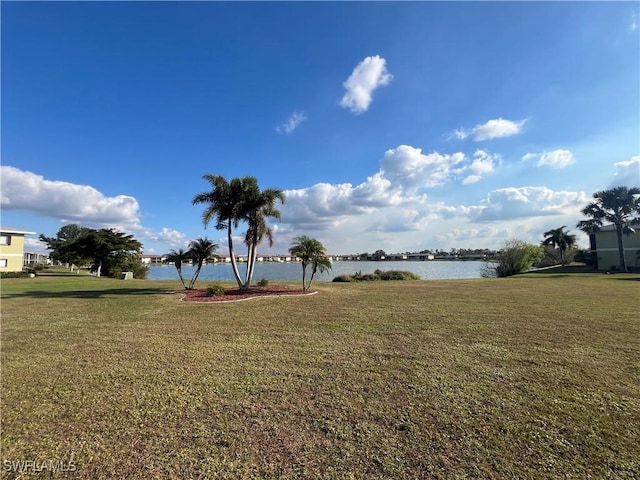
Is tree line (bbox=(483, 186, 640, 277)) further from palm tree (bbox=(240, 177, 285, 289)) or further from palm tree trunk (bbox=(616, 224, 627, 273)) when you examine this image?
palm tree (bbox=(240, 177, 285, 289))

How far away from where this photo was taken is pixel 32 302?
12.1 m

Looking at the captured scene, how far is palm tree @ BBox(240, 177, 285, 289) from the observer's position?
54.7ft

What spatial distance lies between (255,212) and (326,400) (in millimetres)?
14145

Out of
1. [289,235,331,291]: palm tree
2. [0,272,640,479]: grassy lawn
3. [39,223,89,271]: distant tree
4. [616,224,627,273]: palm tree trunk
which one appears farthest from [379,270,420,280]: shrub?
[39,223,89,271]: distant tree

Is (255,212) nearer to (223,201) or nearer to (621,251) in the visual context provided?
(223,201)

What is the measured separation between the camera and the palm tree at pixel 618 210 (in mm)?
32219

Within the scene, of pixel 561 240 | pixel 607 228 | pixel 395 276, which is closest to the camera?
pixel 395 276

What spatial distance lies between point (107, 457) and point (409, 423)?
2919mm

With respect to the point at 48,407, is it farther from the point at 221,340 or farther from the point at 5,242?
the point at 5,242

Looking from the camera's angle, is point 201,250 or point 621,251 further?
point 621,251

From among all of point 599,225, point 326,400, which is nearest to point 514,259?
point 599,225
